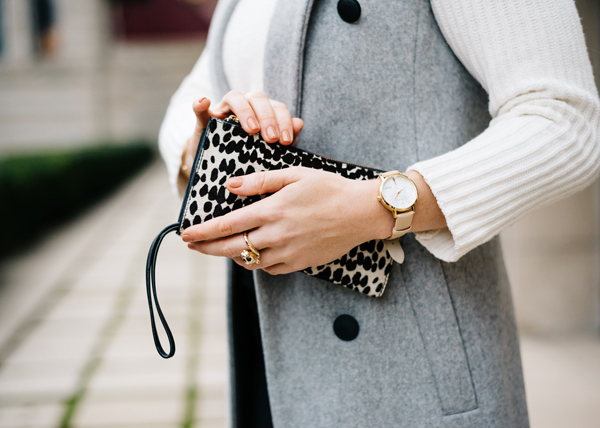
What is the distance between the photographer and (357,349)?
0.78 meters

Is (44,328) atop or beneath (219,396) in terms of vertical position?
beneath

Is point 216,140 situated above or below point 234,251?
above

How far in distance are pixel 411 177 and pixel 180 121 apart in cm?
55

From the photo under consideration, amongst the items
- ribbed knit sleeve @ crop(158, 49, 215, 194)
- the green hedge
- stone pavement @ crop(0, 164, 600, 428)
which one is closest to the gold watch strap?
ribbed knit sleeve @ crop(158, 49, 215, 194)

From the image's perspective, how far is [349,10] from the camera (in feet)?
2.48

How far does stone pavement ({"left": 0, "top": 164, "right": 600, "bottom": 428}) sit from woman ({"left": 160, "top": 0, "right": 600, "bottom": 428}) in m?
1.60

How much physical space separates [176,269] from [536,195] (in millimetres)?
4143

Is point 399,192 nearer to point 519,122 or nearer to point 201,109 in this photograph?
point 519,122

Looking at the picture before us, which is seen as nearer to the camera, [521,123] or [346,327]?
[521,123]

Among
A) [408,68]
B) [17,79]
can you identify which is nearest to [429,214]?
[408,68]

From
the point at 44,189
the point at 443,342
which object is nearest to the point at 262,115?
the point at 443,342

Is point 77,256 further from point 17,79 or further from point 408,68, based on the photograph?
point 17,79

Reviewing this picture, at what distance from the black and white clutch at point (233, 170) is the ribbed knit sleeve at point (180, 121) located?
0.28 meters

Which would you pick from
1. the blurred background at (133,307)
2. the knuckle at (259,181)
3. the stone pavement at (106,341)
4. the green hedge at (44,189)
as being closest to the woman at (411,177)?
the knuckle at (259,181)
